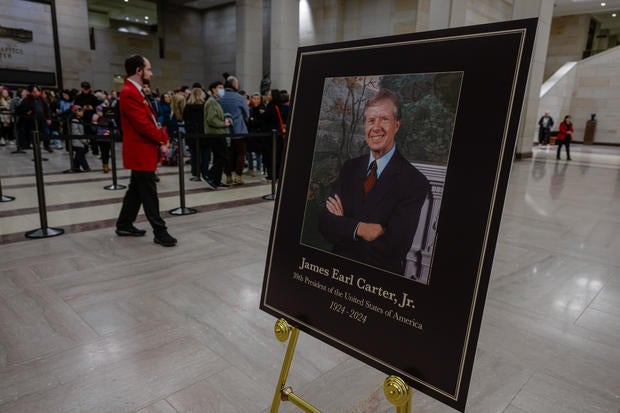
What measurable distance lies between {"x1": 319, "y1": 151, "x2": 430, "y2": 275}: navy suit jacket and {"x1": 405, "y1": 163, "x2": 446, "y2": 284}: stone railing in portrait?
2 cm

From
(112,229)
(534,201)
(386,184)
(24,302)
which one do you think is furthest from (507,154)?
(534,201)

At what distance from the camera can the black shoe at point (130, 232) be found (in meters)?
4.73

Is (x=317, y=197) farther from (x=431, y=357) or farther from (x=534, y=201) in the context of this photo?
(x=534, y=201)

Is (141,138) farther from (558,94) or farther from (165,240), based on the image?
(558,94)

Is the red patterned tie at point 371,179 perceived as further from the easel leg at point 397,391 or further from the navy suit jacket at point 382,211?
the easel leg at point 397,391

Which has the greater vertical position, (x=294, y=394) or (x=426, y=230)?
(x=426, y=230)

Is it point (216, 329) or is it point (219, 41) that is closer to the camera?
point (216, 329)

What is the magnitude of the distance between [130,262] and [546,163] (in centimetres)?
1353

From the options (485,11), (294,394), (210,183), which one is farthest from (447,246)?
(485,11)

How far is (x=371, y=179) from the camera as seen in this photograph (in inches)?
56.2

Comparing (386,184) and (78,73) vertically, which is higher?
(78,73)

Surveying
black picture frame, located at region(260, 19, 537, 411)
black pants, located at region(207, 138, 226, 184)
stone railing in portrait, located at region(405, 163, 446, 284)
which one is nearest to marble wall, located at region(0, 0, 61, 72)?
black pants, located at region(207, 138, 226, 184)

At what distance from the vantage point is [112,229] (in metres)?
5.00

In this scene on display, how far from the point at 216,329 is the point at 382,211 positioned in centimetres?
187
